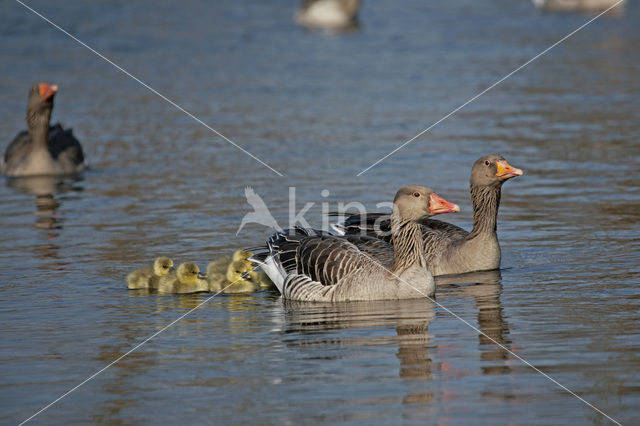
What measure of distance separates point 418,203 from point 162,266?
286cm

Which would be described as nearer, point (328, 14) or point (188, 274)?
point (188, 274)

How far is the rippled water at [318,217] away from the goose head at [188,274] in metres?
0.23

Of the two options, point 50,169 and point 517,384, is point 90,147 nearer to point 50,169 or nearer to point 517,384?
point 50,169

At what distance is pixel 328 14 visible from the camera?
3675cm

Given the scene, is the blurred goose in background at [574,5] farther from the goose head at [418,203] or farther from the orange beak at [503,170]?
the goose head at [418,203]

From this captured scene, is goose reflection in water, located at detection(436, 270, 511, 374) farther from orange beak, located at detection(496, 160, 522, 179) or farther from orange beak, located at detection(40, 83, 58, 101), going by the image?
orange beak, located at detection(40, 83, 58, 101)

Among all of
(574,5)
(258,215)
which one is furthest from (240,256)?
(574,5)

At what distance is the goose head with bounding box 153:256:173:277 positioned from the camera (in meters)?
10.9

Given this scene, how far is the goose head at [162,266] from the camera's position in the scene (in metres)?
10.9

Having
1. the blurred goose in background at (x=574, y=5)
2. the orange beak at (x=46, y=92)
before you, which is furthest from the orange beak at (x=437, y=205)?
the blurred goose in background at (x=574, y=5)

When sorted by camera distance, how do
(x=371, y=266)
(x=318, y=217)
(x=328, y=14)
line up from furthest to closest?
(x=328, y=14)
(x=318, y=217)
(x=371, y=266)

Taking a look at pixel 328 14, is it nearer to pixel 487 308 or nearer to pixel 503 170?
pixel 503 170

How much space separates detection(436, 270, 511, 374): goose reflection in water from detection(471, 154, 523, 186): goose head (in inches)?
41.4

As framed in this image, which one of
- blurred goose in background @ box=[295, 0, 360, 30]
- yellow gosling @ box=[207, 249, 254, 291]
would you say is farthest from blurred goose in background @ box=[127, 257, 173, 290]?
blurred goose in background @ box=[295, 0, 360, 30]
